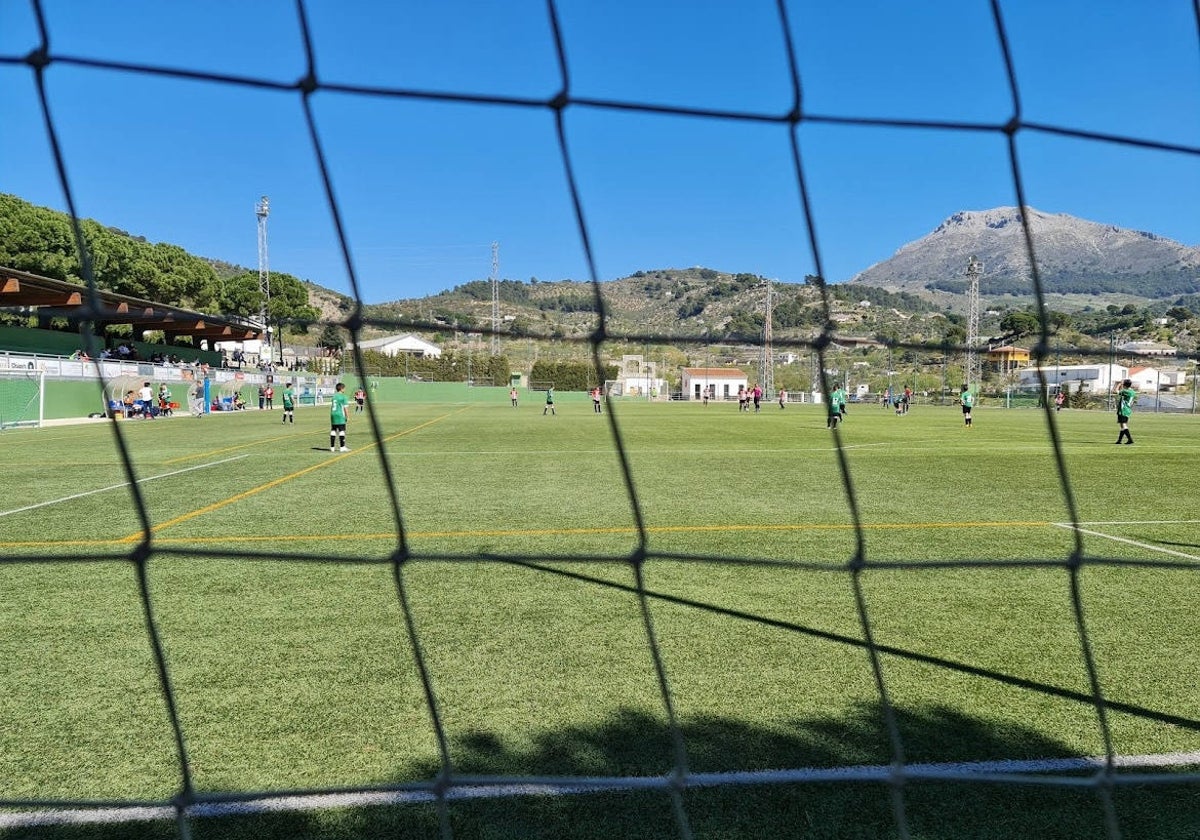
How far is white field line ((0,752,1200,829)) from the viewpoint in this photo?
217 cm

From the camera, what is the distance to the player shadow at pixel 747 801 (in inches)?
82.7

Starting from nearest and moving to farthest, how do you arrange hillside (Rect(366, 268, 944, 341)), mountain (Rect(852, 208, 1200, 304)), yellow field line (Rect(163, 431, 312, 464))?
hillside (Rect(366, 268, 944, 341))
yellow field line (Rect(163, 431, 312, 464))
mountain (Rect(852, 208, 1200, 304))

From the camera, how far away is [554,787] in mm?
2334

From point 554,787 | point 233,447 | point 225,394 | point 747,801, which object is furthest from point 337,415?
point 225,394

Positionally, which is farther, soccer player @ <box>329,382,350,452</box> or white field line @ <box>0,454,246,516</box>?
soccer player @ <box>329,382,350,452</box>

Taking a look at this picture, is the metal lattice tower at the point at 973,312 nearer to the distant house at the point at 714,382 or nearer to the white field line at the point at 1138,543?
the white field line at the point at 1138,543

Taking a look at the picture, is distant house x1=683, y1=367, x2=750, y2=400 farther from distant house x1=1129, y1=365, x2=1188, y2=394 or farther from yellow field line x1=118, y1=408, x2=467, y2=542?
yellow field line x1=118, y1=408, x2=467, y2=542

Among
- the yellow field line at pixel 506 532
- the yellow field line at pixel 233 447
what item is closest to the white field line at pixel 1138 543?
the yellow field line at pixel 506 532

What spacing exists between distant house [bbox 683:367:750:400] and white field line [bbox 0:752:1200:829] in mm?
49329

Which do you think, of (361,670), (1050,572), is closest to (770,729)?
(361,670)

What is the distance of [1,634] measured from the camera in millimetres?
3721

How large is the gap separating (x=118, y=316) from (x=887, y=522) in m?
6.25

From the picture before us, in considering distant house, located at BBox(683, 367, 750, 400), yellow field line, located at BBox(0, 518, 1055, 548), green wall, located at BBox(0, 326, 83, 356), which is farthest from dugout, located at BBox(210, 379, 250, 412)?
distant house, located at BBox(683, 367, 750, 400)

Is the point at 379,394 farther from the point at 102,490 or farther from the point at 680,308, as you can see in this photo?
the point at 102,490
